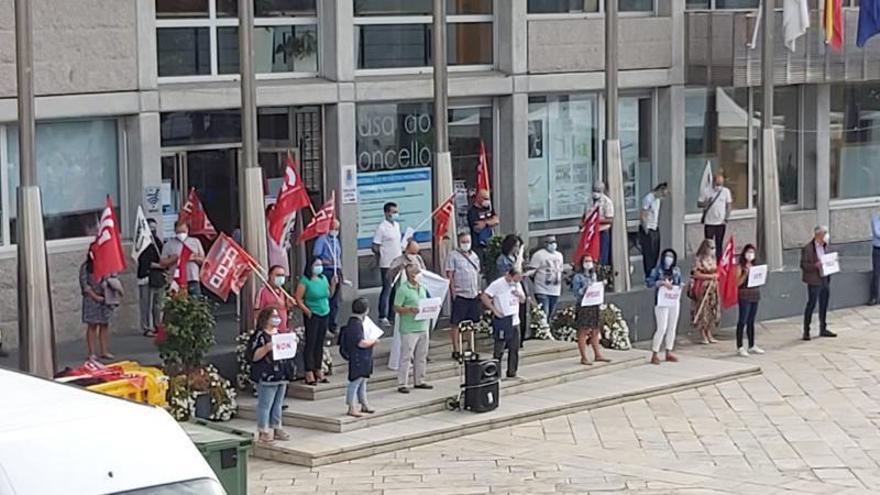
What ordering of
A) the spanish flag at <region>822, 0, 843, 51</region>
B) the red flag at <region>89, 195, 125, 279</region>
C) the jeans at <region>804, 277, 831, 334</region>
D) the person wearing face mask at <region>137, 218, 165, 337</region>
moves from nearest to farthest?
the red flag at <region>89, 195, 125, 279</region> → the person wearing face mask at <region>137, 218, 165, 337</region> → the jeans at <region>804, 277, 831, 334</region> → the spanish flag at <region>822, 0, 843, 51</region>

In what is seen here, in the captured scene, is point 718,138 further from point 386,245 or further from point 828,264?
point 386,245

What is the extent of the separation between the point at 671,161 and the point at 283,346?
49.6ft

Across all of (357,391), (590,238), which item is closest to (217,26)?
(590,238)

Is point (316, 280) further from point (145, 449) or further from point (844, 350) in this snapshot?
point (145, 449)

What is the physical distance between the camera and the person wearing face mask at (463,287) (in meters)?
24.3

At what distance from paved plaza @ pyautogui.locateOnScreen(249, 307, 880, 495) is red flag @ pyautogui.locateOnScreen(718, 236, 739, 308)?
2.19 m

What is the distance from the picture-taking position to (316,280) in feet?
73.0

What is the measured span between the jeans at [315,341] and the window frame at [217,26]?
5286 mm

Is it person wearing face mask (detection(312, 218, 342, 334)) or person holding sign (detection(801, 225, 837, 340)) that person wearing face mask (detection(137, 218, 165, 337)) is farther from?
person holding sign (detection(801, 225, 837, 340))

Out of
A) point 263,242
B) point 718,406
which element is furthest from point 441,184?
point 718,406

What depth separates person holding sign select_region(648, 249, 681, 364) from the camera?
85.1 feet

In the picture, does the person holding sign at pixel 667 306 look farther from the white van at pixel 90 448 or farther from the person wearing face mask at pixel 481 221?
the white van at pixel 90 448

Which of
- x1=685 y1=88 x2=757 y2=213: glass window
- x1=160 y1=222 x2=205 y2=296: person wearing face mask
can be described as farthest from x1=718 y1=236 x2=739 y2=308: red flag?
x1=160 y1=222 x2=205 y2=296: person wearing face mask

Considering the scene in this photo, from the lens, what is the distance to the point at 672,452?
21078mm
